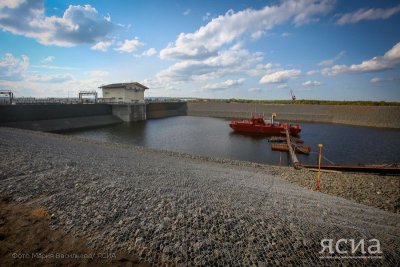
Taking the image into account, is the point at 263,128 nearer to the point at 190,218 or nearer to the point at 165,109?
the point at 190,218

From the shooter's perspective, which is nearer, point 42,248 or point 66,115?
point 42,248

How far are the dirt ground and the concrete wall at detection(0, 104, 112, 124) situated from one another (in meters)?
32.3

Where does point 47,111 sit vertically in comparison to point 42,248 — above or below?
above

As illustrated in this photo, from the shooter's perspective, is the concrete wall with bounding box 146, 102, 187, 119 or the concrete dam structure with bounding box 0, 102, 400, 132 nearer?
the concrete dam structure with bounding box 0, 102, 400, 132

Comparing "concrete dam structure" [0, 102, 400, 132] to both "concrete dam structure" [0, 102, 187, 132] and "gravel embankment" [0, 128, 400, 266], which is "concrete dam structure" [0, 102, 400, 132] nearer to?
"concrete dam structure" [0, 102, 187, 132]

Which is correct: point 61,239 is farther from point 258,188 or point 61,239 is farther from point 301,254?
point 258,188

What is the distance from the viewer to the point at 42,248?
162 inches

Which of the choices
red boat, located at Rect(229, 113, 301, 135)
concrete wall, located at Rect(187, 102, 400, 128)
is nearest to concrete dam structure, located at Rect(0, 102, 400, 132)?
concrete wall, located at Rect(187, 102, 400, 128)

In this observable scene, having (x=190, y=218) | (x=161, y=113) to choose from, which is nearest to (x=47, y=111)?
(x=161, y=113)

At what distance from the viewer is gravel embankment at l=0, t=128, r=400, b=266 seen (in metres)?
4.37

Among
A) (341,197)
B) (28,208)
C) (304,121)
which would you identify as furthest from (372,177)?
(304,121)

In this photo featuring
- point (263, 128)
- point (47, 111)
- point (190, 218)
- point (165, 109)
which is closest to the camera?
point (190, 218)

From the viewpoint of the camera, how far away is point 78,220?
5051 mm

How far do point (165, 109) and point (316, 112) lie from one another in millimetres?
39891
